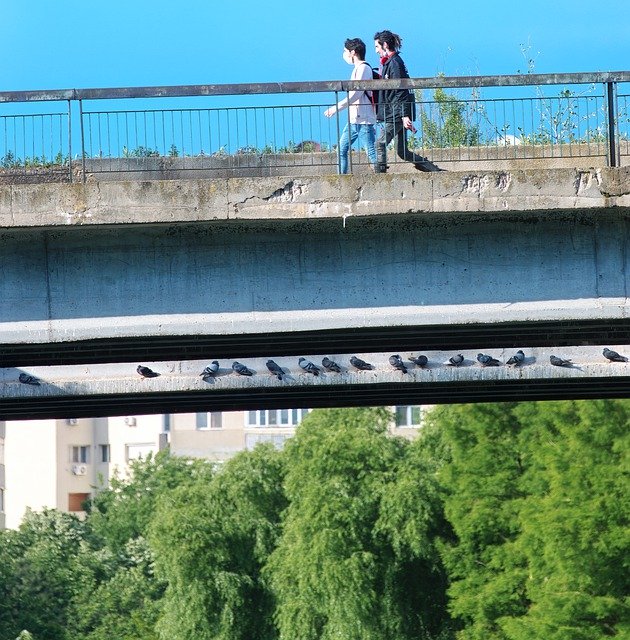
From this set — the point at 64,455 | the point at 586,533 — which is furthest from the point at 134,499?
the point at 586,533

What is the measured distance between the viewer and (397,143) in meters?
16.3

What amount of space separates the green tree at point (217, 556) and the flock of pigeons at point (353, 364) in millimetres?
25728

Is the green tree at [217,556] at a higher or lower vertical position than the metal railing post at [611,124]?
lower

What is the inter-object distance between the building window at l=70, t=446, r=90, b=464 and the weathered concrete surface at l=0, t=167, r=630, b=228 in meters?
71.9

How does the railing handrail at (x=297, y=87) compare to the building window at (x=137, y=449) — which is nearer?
the railing handrail at (x=297, y=87)

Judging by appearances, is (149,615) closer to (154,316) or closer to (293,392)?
(293,392)

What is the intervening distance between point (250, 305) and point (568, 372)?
6119 millimetres

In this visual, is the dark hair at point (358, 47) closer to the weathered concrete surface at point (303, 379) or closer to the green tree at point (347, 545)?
the weathered concrete surface at point (303, 379)

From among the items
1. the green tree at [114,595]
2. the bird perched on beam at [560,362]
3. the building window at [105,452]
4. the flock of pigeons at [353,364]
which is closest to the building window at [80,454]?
the building window at [105,452]

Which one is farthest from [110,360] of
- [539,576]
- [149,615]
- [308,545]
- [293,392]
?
[149,615]

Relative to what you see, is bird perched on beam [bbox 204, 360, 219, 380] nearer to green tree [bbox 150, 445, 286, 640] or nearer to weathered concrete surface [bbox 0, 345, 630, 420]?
weathered concrete surface [bbox 0, 345, 630, 420]

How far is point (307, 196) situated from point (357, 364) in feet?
18.0

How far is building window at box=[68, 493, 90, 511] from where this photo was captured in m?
85.9

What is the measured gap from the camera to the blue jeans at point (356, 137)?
1587 cm
